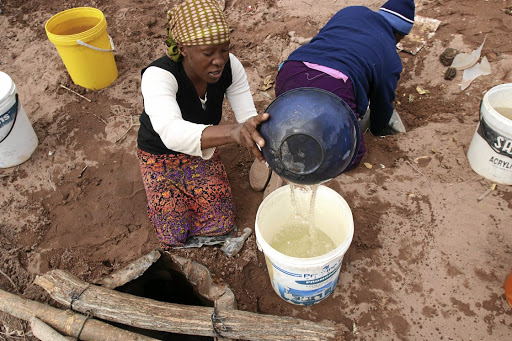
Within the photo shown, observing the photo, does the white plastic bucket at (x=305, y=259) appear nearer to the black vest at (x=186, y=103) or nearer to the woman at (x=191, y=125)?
the woman at (x=191, y=125)

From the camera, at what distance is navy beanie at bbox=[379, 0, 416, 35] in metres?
2.65

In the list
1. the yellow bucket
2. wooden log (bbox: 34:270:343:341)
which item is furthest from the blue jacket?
the yellow bucket

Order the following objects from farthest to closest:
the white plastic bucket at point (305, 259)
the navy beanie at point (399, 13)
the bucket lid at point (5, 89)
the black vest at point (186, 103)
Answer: the bucket lid at point (5, 89)
the navy beanie at point (399, 13)
the black vest at point (186, 103)
the white plastic bucket at point (305, 259)

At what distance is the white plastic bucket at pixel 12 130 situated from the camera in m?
2.96

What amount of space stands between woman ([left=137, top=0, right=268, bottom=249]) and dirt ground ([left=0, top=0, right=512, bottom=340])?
0.75 feet

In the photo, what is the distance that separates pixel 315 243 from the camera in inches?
90.9

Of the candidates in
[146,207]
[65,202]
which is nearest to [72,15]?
[65,202]

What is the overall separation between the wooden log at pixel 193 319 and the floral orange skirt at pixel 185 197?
0.62 meters

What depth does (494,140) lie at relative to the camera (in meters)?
2.57

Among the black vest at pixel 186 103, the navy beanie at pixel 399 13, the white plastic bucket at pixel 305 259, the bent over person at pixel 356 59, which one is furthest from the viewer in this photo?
the navy beanie at pixel 399 13

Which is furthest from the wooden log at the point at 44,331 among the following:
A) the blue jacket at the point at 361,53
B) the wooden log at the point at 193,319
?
the blue jacket at the point at 361,53

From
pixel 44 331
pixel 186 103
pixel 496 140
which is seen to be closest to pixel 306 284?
pixel 186 103

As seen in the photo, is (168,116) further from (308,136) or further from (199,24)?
(308,136)

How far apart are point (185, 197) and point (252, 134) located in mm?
1197
